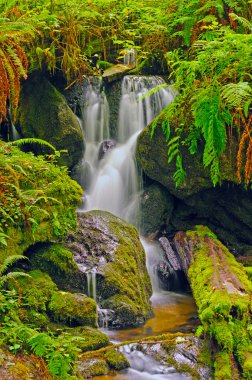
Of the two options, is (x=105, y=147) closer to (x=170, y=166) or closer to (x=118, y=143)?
(x=118, y=143)

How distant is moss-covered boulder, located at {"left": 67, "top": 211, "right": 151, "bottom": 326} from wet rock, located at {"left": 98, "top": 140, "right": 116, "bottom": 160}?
2.48m

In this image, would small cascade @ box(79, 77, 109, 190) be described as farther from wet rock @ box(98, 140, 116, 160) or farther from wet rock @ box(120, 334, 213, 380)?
wet rock @ box(120, 334, 213, 380)

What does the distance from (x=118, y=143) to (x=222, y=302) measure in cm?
519

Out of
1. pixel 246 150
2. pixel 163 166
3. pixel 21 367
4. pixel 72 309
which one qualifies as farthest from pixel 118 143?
pixel 21 367

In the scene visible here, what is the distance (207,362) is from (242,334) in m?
0.48

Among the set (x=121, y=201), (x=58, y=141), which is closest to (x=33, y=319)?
(x=121, y=201)

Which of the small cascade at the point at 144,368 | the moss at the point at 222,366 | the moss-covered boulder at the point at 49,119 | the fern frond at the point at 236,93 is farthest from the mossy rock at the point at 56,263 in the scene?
the moss-covered boulder at the point at 49,119

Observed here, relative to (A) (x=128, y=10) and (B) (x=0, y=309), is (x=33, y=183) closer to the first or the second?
(B) (x=0, y=309)

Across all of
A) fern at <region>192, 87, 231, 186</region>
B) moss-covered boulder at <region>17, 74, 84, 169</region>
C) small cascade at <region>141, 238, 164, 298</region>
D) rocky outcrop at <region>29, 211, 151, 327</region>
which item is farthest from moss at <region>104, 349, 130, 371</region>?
Result: moss-covered boulder at <region>17, 74, 84, 169</region>

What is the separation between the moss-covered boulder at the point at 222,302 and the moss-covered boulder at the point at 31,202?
6.62 ft

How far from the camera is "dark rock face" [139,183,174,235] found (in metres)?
8.27

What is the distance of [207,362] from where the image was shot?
4402mm

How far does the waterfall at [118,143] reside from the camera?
8.50m

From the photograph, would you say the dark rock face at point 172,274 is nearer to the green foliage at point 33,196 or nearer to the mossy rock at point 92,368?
the green foliage at point 33,196
